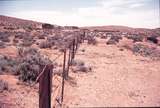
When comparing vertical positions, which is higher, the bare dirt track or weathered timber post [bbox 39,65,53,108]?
weathered timber post [bbox 39,65,53,108]

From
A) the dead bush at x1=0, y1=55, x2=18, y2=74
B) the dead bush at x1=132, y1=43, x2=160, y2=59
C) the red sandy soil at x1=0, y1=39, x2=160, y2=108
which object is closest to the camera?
the red sandy soil at x1=0, y1=39, x2=160, y2=108

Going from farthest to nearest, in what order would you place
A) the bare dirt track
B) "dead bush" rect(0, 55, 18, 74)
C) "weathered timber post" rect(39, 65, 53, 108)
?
"dead bush" rect(0, 55, 18, 74), the bare dirt track, "weathered timber post" rect(39, 65, 53, 108)

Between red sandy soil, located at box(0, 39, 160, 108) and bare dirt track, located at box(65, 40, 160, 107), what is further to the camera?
bare dirt track, located at box(65, 40, 160, 107)

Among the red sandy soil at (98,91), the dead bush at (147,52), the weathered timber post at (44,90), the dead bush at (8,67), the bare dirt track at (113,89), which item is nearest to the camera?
the weathered timber post at (44,90)

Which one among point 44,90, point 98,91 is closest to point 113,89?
point 98,91

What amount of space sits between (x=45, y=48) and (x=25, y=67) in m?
15.1

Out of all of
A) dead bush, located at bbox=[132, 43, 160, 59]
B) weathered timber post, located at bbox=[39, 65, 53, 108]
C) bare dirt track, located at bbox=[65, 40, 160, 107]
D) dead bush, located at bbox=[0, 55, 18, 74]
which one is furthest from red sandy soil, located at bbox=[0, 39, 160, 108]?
dead bush, located at bbox=[132, 43, 160, 59]

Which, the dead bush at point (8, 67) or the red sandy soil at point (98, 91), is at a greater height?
the dead bush at point (8, 67)

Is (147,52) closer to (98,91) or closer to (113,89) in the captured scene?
(113,89)

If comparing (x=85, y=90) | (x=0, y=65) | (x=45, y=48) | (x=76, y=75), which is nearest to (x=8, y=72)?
(x=0, y=65)

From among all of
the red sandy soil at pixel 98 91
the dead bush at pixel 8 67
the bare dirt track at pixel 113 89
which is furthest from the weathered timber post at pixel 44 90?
the dead bush at pixel 8 67

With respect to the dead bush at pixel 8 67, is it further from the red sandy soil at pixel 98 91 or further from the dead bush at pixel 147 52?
the dead bush at pixel 147 52

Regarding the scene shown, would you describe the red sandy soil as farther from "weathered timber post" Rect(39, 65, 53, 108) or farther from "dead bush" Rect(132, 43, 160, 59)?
"dead bush" Rect(132, 43, 160, 59)

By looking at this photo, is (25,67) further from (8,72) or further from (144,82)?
(144,82)
